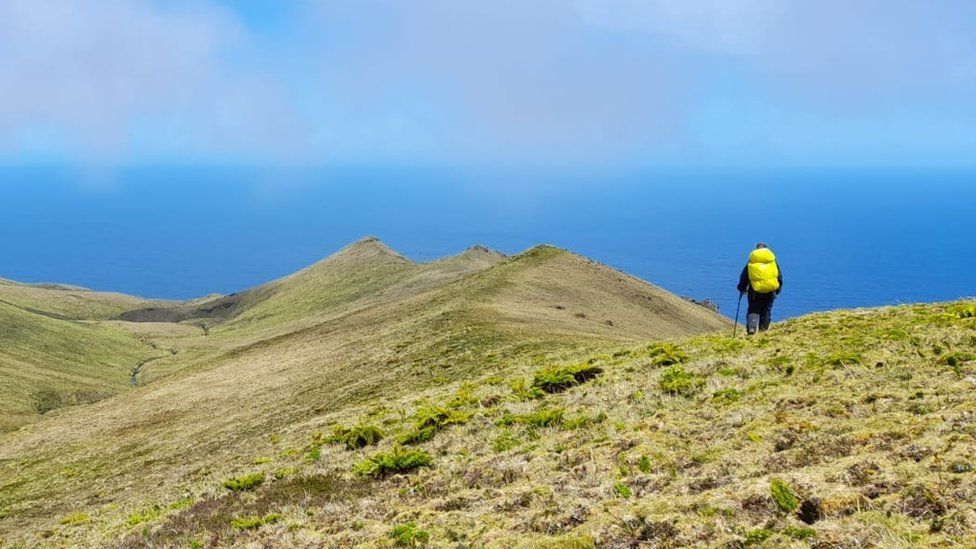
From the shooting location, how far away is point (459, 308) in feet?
191

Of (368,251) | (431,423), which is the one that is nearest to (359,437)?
(431,423)

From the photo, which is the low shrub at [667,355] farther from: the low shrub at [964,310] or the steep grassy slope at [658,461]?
the low shrub at [964,310]

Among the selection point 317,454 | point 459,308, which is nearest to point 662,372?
point 317,454

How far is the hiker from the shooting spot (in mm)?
29266

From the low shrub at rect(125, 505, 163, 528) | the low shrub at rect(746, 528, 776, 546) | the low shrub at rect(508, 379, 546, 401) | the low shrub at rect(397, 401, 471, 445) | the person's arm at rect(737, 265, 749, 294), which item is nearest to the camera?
the low shrub at rect(746, 528, 776, 546)

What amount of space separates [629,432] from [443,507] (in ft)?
19.2

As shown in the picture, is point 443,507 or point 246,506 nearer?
point 443,507

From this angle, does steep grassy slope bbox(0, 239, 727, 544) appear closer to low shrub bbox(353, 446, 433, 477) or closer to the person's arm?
low shrub bbox(353, 446, 433, 477)

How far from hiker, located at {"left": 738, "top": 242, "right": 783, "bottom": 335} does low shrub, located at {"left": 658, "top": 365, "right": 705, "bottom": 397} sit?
6413 millimetres

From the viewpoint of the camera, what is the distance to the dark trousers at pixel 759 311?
1172 inches

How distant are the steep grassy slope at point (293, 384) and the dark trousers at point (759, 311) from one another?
847 cm

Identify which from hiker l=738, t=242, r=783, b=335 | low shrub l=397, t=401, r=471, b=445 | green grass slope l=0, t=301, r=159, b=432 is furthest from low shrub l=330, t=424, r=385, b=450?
green grass slope l=0, t=301, r=159, b=432

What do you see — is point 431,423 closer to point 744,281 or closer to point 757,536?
point 744,281

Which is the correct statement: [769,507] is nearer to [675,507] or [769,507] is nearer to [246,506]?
[675,507]
